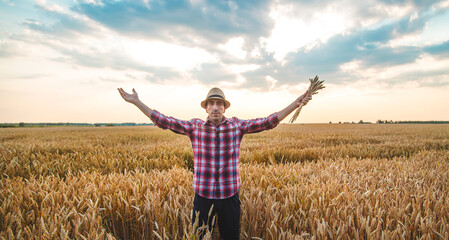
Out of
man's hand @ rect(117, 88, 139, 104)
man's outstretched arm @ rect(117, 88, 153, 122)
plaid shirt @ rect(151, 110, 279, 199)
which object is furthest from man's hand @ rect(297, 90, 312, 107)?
man's hand @ rect(117, 88, 139, 104)

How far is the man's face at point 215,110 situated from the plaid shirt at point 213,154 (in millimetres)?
60

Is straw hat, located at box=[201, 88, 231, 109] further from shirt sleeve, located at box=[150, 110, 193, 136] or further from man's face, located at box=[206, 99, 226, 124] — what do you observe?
shirt sleeve, located at box=[150, 110, 193, 136]

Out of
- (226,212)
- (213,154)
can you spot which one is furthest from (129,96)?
(226,212)

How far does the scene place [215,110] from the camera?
239cm

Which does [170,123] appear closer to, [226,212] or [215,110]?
[215,110]

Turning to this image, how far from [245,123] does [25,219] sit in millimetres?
2733

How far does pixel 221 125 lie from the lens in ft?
7.97

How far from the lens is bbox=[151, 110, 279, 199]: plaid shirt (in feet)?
7.54

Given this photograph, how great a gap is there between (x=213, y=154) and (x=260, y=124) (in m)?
0.67

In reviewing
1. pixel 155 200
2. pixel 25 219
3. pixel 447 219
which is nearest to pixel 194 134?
pixel 155 200

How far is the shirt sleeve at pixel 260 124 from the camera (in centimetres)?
258

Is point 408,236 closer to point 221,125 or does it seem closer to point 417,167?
point 221,125

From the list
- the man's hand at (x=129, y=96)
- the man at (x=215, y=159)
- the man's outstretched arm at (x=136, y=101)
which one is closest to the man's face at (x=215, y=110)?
the man at (x=215, y=159)

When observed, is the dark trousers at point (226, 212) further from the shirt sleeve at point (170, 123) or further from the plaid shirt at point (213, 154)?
the shirt sleeve at point (170, 123)
